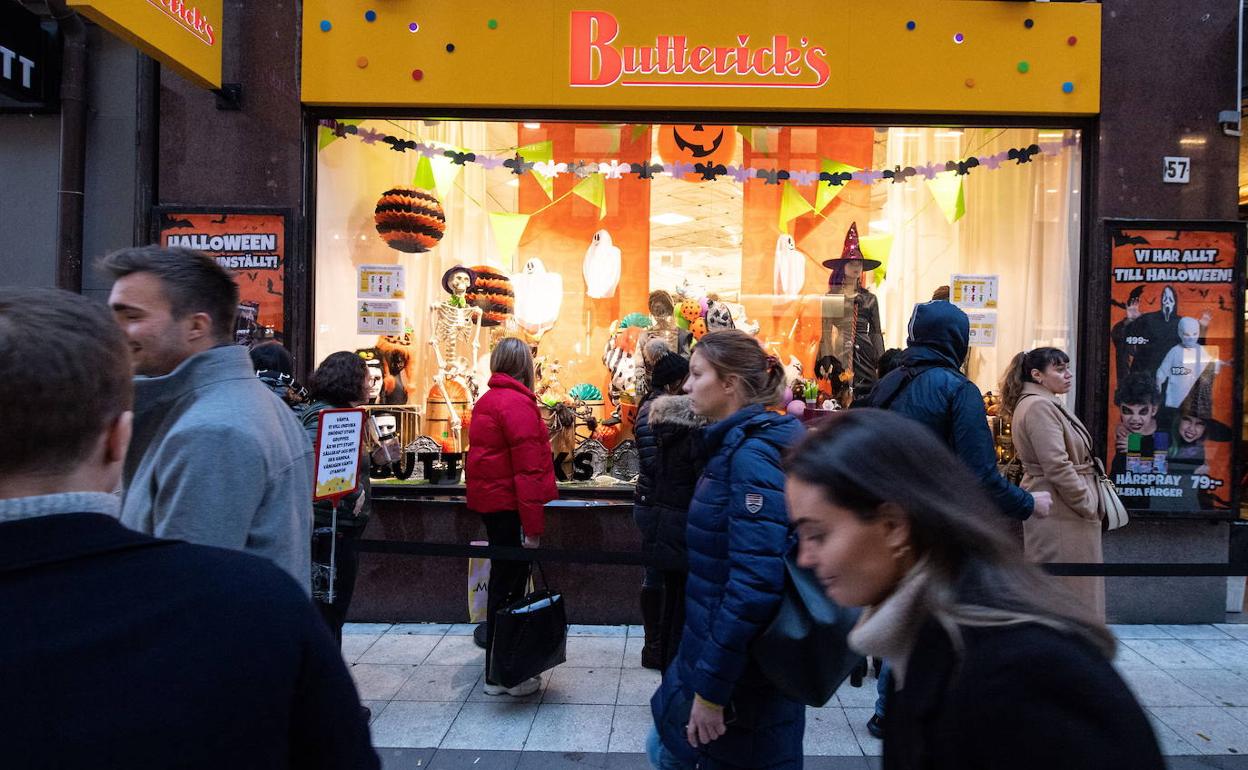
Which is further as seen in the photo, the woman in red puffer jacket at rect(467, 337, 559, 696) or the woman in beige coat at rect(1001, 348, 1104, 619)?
the woman in red puffer jacket at rect(467, 337, 559, 696)

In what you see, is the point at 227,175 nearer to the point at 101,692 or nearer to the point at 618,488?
the point at 618,488

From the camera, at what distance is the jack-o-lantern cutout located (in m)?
6.64

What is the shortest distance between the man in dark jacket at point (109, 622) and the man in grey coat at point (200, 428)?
772mm

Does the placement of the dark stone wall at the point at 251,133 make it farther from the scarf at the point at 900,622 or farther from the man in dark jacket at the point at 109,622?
the scarf at the point at 900,622

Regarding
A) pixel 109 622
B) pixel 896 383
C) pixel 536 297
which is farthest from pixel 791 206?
pixel 109 622

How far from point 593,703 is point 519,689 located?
0.41m

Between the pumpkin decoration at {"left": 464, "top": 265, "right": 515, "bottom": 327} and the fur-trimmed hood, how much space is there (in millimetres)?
3873

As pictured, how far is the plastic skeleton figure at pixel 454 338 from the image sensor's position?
280 inches

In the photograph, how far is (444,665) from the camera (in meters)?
5.27

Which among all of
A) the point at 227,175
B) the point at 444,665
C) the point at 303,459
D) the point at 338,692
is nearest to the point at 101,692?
the point at 338,692

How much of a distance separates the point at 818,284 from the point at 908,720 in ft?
22.8

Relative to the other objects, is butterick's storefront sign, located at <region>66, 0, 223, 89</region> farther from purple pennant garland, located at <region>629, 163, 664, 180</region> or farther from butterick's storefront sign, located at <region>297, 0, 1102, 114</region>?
purple pennant garland, located at <region>629, 163, 664, 180</region>

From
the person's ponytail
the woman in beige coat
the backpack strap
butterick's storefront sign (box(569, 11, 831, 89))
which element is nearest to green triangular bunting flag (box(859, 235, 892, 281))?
butterick's storefront sign (box(569, 11, 831, 89))

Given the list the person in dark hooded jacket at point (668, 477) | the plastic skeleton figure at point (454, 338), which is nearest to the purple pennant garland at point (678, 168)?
the plastic skeleton figure at point (454, 338)
